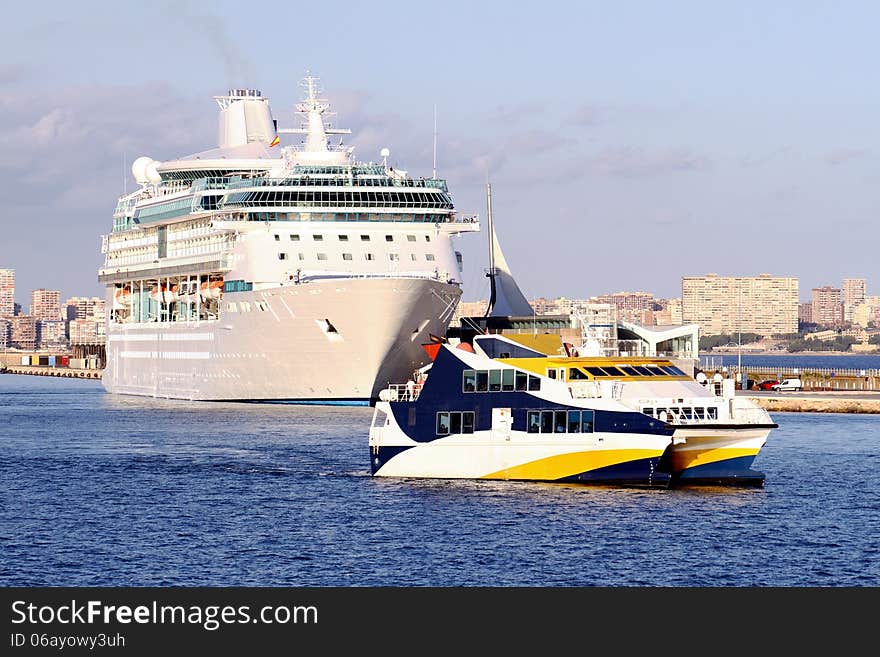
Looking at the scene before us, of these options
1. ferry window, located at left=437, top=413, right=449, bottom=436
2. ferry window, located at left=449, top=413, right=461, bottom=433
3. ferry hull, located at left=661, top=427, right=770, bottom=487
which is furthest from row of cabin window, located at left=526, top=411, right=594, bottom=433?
ferry window, located at left=437, top=413, right=449, bottom=436

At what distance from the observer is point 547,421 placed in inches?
1631

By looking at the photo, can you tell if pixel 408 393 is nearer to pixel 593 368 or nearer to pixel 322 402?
pixel 593 368

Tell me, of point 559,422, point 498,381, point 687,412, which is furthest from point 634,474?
point 498,381

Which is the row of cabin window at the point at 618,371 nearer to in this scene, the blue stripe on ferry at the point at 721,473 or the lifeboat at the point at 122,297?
the blue stripe on ferry at the point at 721,473

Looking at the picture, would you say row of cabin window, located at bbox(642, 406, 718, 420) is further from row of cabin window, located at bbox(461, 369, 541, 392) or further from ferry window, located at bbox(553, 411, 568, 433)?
row of cabin window, located at bbox(461, 369, 541, 392)

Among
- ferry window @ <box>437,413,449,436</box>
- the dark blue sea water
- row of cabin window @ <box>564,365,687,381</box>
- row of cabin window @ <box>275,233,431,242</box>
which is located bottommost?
the dark blue sea water

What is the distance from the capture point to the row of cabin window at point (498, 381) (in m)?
41.8

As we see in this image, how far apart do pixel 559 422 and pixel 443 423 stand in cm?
352

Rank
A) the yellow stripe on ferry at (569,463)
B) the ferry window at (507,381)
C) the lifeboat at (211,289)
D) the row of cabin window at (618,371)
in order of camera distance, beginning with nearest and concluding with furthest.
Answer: the yellow stripe on ferry at (569,463), the row of cabin window at (618,371), the ferry window at (507,381), the lifeboat at (211,289)

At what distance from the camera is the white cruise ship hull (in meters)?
76.6

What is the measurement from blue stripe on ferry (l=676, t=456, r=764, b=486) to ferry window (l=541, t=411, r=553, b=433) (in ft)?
11.3

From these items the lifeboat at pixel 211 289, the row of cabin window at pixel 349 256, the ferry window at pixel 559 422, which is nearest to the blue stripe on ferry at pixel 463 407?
the ferry window at pixel 559 422

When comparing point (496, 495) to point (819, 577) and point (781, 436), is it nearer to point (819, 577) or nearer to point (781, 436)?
point (819, 577)

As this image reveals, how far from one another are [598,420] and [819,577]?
10195 mm
